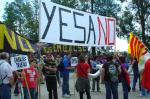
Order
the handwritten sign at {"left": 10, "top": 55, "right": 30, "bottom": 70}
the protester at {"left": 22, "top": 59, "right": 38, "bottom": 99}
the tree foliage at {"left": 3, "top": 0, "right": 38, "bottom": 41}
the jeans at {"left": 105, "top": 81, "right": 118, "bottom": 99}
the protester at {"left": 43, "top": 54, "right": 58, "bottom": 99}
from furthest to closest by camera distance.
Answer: the tree foliage at {"left": 3, "top": 0, "right": 38, "bottom": 41}
the protester at {"left": 43, "top": 54, "right": 58, "bottom": 99}
the jeans at {"left": 105, "top": 81, "right": 118, "bottom": 99}
the protester at {"left": 22, "top": 59, "right": 38, "bottom": 99}
the handwritten sign at {"left": 10, "top": 55, "right": 30, "bottom": 70}

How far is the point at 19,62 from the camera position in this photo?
1284cm

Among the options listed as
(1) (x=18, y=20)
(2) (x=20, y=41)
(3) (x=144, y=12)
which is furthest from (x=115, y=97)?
(1) (x=18, y=20)

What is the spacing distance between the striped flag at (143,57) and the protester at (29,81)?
309 cm

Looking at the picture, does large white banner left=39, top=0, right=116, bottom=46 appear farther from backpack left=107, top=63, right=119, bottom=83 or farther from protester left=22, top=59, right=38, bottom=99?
protester left=22, top=59, right=38, bottom=99

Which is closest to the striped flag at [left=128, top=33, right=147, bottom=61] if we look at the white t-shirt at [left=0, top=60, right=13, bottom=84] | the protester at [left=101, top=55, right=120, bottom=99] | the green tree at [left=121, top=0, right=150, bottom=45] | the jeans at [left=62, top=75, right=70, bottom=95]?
the protester at [left=101, top=55, right=120, bottom=99]

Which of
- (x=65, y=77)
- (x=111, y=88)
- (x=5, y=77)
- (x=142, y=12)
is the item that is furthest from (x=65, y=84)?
(x=142, y=12)

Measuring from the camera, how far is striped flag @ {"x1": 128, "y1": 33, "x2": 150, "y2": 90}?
435 inches

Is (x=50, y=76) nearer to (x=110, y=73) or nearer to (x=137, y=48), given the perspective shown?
(x=110, y=73)

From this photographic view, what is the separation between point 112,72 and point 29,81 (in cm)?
255

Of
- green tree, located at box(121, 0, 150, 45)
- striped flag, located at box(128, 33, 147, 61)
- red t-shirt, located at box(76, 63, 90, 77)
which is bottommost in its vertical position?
red t-shirt, located at box(76, 63, 90, 77)

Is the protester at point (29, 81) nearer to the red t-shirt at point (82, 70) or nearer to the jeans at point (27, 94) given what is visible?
the jeans at point (27, 94)

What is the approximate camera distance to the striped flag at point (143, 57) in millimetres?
11047

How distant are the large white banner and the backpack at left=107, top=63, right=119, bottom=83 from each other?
986mm

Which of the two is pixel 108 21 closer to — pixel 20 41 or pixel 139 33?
pixel 20 41
